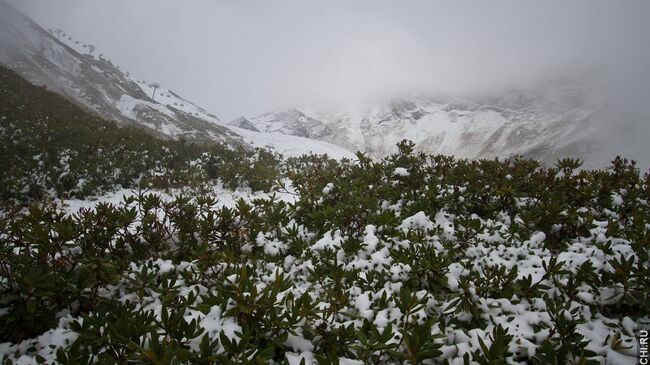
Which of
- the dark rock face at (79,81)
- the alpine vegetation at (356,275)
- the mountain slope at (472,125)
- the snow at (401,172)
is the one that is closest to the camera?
the alpine vegetation at (356,275)

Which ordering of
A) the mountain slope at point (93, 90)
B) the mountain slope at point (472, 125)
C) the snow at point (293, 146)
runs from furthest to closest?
1. the mountain slope at point (472, 125)
2. the mountain slope at point (93, 90)
3. the snow at point (293, 146)

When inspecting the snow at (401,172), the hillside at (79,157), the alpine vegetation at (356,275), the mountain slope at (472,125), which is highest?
the mountain slope at (472,125)

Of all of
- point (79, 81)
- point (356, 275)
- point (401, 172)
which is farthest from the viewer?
point (79, 81)

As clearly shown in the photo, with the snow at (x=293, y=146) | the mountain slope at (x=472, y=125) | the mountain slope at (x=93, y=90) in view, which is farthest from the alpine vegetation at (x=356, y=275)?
the mountain slope at (x=472, y=125)

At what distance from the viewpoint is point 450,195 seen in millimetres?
6168

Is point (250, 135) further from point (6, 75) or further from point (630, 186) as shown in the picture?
point (630, 186)

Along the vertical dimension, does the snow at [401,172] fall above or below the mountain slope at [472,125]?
below

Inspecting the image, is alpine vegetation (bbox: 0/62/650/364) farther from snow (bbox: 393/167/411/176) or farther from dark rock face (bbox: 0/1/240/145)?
dark rock face (bbox: 0/1/240/145)

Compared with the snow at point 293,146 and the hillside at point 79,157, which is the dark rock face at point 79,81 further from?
the hillside at point 79,157

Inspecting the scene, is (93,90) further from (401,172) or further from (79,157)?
(401,172)

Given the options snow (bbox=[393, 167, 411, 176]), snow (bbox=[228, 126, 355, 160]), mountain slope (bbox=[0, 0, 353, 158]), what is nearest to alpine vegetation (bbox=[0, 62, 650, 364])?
snow (bbox=[393, 167, 411, 176])

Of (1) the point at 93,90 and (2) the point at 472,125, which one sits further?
(2) the point at 472,125

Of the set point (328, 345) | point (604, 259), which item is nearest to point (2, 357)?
point (328, 345)

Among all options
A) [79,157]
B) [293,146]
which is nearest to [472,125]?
[293,146]
